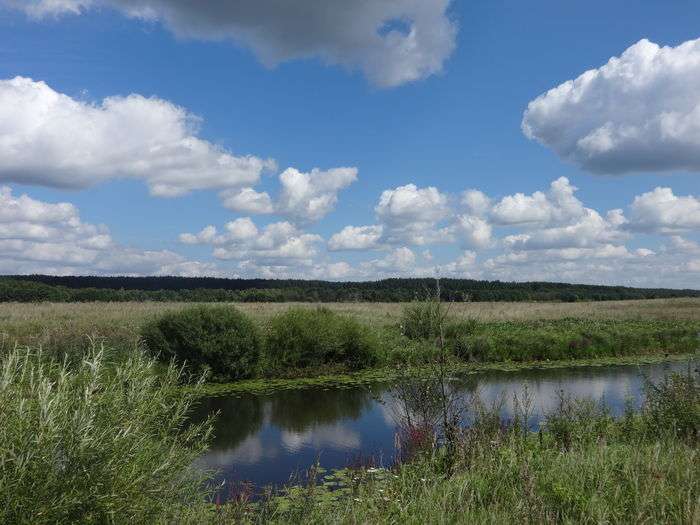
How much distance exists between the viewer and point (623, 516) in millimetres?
4668

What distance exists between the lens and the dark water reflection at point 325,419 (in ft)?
38.0

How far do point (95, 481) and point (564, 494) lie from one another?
374 cm

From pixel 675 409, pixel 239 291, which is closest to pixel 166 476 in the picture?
pixel 675 409

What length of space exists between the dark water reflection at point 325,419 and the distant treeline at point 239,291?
13.5 m

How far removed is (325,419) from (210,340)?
283 inches

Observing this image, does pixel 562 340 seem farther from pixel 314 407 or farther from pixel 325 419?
pixel 325 419

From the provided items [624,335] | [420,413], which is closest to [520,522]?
[420,413]

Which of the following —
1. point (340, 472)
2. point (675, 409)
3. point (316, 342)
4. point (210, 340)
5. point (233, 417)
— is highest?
point (675, 409)

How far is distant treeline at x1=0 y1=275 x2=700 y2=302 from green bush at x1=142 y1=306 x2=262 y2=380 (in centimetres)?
1440

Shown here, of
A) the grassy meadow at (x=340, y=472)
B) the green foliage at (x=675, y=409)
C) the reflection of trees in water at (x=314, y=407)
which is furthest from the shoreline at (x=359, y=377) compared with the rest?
the grassy meadow at (x=340, y=472)

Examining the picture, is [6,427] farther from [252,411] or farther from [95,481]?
[252,411]

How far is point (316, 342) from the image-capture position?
925 inches

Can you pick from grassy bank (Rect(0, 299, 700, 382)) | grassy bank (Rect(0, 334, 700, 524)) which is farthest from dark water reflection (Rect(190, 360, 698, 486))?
grassy bank (Rect(0, 334, 700, 524))

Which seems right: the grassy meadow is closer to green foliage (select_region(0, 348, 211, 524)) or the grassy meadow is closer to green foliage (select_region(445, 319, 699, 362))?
green foliage (select_region(0, 348, 211, 524))
